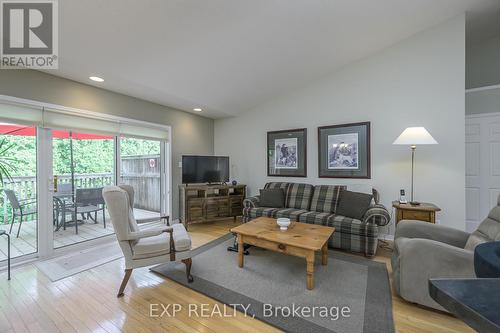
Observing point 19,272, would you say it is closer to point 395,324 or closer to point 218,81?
point 218,81

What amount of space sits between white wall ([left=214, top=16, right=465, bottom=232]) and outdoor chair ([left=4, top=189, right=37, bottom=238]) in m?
4.14

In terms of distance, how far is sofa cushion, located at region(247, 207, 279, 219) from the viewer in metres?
3.69

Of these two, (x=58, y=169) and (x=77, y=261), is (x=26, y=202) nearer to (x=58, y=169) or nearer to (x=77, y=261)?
(x=58, y=169)

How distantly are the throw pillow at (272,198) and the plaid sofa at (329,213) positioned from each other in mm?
94

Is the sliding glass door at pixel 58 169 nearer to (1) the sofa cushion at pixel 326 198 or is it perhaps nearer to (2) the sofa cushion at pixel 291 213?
(2) the sofa cushion at pixel 291 213

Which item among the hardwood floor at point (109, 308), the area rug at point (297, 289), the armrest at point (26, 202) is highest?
the armrest at point (26, 202)

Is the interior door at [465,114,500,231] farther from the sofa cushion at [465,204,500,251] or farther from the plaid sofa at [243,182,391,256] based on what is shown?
the sofa cushion at [465,204,500,251]

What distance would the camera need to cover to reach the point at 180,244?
231 cm


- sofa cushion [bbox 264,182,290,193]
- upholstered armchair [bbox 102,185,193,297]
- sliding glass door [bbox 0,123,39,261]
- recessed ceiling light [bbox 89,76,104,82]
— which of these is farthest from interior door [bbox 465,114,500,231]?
sliding glass door [bbox 0,123,39,261]

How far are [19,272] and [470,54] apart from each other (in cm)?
739

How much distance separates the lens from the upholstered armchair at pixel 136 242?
206 cm

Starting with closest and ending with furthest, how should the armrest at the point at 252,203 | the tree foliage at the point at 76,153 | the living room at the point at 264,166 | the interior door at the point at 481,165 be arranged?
the living room at the point at 264,166, the tree foliage at the point at 76,153, the interior door at the point at 481,165, the armrest at the point at 252,203

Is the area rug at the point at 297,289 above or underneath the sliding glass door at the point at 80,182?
underneath

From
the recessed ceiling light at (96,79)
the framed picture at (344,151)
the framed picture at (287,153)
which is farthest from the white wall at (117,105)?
the framed picture at (344,151)
